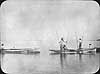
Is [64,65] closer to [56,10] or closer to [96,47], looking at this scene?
[96,47]

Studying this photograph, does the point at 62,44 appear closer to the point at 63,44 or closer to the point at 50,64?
the point at 63,44

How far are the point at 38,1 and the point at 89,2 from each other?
370mm

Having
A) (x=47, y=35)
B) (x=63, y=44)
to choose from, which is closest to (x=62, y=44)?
(x=63, y=44)

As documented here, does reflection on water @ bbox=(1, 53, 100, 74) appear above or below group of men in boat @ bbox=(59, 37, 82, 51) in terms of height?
below

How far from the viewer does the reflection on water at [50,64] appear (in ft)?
5.20

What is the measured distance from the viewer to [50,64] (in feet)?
5.20

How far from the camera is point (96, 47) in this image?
5.26 ft

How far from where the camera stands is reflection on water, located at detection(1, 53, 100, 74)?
159 centimetres

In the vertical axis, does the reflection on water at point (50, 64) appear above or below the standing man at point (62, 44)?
below

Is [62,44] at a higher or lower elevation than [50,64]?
higher

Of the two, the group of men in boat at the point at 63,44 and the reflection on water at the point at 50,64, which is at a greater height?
the group of men in boat at the point at 63,44

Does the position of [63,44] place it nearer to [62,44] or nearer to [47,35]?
[62,44]

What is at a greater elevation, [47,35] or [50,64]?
[47,35]

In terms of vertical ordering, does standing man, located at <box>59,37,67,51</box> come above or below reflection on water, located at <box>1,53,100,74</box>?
above
